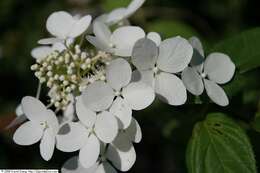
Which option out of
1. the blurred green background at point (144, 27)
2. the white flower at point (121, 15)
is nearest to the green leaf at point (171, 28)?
the blurred green background at point (144, 27)

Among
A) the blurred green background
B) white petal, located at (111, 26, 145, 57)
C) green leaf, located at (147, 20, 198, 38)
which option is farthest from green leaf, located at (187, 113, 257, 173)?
green leaf, located at (147, 20, 198, 38)

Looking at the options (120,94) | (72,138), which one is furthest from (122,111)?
(72,138)

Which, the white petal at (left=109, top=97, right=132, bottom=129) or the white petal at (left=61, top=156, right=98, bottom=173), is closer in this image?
the white petal at (left=109, top=97, right=132, bottom=129)

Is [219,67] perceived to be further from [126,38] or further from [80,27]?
[80,27]

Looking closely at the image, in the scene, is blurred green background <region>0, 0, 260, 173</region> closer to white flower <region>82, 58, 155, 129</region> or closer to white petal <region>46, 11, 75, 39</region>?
white petal <region>46, 11, 75, 39</region>

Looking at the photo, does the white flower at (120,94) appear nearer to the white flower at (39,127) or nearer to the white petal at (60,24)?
the white flower at (39,127)

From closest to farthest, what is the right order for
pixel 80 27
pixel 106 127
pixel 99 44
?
pixel 106 127 < pixel 99 44 < pixel 80 27
